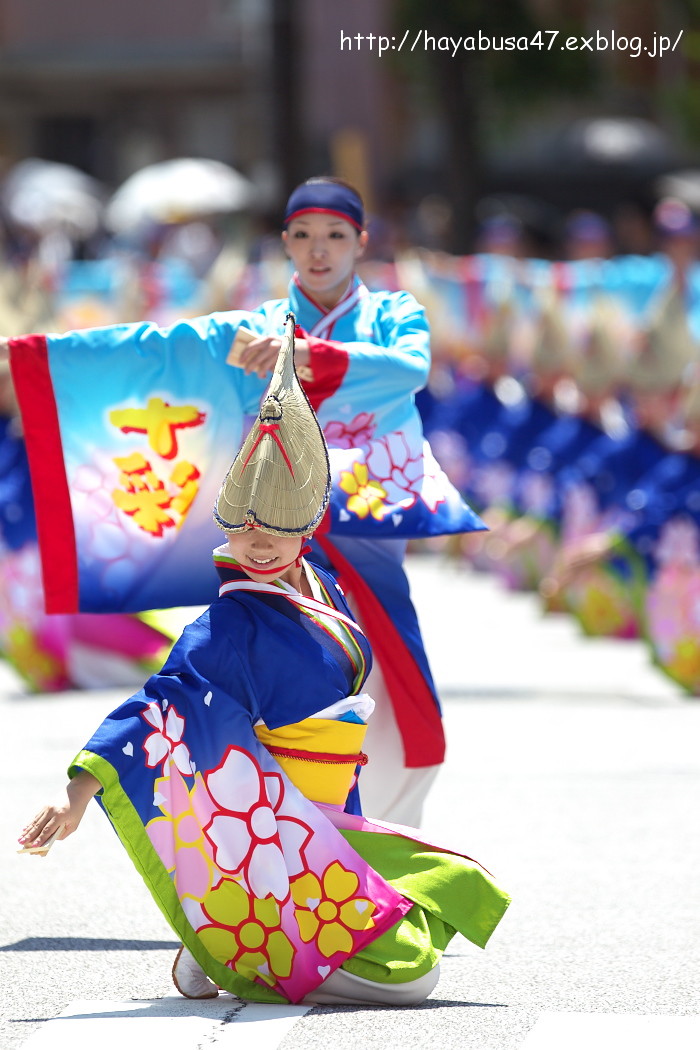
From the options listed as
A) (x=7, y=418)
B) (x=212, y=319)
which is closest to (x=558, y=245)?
(x=7, y=418)

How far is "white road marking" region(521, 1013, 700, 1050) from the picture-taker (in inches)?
152

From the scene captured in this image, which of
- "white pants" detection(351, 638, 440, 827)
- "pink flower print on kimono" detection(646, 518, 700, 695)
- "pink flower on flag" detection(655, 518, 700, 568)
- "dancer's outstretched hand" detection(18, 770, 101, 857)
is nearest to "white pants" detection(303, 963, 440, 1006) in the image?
"dancer's outstretched hand" detection(18, 770, 101, 857)

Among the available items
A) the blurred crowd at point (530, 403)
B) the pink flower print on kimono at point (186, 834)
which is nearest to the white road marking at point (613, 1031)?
the pink flower print on kimono at point (186, 834)

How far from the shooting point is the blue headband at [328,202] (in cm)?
520

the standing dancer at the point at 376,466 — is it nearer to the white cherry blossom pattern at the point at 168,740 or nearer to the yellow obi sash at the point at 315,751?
the yellow obi sash at the point at 315,751

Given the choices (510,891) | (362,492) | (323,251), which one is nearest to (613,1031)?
(510,891)

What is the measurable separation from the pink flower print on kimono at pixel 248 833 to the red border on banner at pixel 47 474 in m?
1.43

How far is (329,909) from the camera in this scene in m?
4.02

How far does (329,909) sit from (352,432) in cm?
156

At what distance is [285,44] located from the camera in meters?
18.5

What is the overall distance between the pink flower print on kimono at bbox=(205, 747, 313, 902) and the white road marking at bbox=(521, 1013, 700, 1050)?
537mm

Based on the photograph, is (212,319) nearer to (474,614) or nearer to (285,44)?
(474,614)

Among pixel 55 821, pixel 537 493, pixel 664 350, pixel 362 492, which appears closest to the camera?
pixel 55 821

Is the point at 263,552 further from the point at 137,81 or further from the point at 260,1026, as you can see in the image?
the point at 137,81
